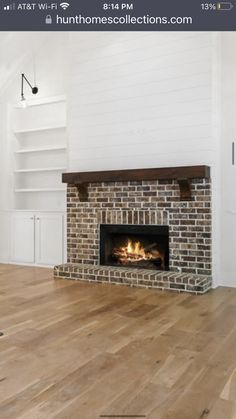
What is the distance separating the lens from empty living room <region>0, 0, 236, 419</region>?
80.4 inches

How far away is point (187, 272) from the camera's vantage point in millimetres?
4277

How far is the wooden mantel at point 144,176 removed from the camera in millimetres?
4082

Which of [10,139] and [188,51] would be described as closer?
[188,51]

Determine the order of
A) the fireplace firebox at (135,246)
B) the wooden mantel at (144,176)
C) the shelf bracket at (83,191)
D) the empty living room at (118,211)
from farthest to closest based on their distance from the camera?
the shelf bracket at (83,191) → the fireplace firebox at (135,246) → the wooden mantel at (144,176) → the empty living room at (118,211)

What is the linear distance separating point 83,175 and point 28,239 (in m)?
1.68

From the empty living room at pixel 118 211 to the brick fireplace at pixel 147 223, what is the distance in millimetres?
16

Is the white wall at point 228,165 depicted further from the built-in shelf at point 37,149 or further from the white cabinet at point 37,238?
the built-in shelf at point 37,149

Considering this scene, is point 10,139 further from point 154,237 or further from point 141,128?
point 154,237
